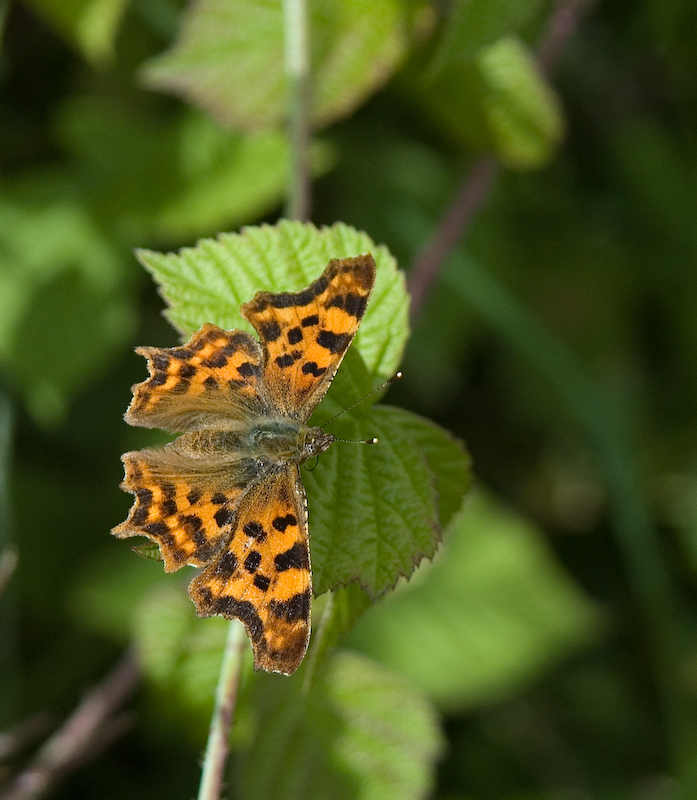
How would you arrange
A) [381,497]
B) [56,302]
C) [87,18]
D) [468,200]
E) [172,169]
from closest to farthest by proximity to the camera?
[381,497] < [87,18] < [468,200] < [56,302] < [172,169]

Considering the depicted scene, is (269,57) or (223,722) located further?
(269,57)

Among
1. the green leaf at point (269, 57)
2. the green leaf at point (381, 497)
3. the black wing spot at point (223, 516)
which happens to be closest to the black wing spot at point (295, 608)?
the green leaf at point (381, 497)

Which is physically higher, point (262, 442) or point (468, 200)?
point (468, 200)

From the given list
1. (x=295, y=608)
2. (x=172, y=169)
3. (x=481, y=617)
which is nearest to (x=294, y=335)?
(x=295, y=608)

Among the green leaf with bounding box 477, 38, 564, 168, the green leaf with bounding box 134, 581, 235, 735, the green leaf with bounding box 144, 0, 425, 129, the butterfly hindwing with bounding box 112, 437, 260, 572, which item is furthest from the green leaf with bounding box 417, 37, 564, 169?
the green leaf with bounding box 134, 581, 235, 735

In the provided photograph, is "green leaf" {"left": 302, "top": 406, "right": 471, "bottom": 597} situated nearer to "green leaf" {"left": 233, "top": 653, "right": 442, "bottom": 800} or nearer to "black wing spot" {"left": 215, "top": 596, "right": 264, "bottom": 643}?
"black wing spot" {"left": 215, "top": 596, "right": 264, "bottom": 643}

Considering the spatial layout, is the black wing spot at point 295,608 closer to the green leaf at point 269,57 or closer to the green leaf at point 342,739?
the green leaf at point 342,739

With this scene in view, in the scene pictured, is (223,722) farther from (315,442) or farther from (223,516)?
(315,442)
